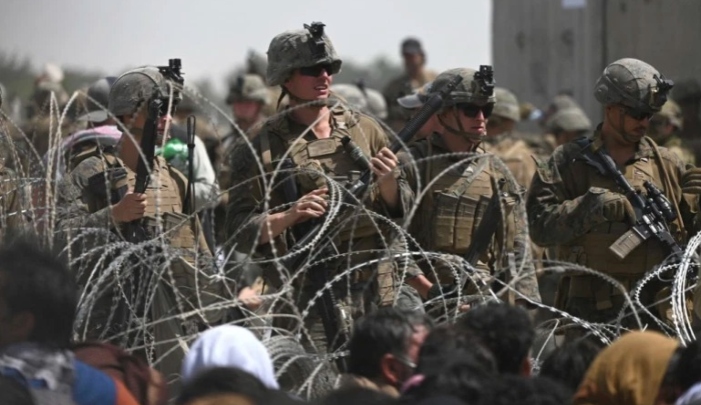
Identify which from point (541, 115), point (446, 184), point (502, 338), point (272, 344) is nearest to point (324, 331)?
point (446, 184)

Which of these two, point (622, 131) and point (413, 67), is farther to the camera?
point (413, 67)

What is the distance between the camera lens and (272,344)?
6.48 metres

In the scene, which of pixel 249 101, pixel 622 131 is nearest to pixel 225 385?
pixel 622 131

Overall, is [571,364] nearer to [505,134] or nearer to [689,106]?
[505,134]

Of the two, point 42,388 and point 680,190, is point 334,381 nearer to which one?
point 42,388

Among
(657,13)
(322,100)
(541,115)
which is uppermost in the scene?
(322,100)

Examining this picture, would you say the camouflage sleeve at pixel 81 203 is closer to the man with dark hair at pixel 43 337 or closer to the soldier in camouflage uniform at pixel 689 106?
the man with dark hair at pixel 43 337

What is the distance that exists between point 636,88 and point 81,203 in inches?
94.8

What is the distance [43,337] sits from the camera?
17.4ft

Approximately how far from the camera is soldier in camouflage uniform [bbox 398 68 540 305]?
8188 mm

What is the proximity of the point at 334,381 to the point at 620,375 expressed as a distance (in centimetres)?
123

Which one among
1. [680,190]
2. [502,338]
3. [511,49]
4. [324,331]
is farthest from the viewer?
[511,49]

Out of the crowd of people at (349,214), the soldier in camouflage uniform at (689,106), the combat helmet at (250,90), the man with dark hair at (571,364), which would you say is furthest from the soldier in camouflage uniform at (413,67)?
the man with dark hair at (571,364)

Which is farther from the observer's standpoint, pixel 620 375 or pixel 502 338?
pixel 502 338
